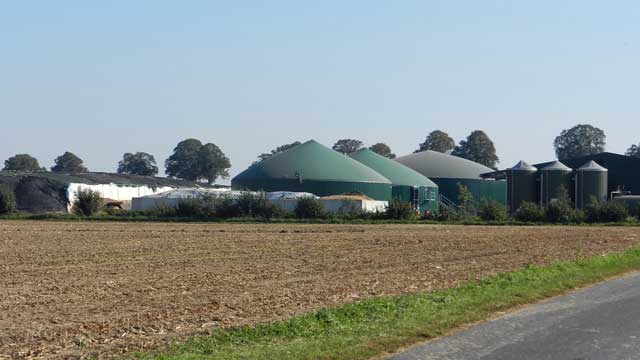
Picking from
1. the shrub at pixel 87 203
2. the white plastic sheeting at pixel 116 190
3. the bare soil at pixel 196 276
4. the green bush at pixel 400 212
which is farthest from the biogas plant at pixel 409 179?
the bare soil at pixel 196 276

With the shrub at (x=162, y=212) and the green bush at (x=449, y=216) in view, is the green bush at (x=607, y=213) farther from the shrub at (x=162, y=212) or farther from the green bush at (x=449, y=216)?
the shrub at (x=162, y=212)

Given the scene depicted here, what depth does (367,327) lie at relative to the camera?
1501 cm

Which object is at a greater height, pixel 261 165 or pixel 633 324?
pixel 261 165

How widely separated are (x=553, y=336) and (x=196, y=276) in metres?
11.1

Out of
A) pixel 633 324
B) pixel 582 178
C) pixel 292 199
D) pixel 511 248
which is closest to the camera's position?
pixel 633 324

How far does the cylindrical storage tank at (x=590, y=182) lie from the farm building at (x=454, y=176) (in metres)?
19.4

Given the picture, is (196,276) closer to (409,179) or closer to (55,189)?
(55,189)

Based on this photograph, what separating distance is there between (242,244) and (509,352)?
25470 millimetres

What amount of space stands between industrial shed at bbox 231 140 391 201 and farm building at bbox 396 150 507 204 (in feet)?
58.1

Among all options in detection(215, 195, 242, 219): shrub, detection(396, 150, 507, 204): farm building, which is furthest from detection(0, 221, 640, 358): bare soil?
detection(396, 150, 507, 204): farm building

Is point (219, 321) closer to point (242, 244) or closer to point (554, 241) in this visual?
point (242, 244)

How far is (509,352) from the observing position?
41.9ft

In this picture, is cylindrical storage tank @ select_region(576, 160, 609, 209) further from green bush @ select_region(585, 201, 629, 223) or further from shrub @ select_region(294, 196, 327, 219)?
shrub @ select_region(294, 196, 327, 219)

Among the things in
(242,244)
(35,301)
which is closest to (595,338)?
(35,301)
